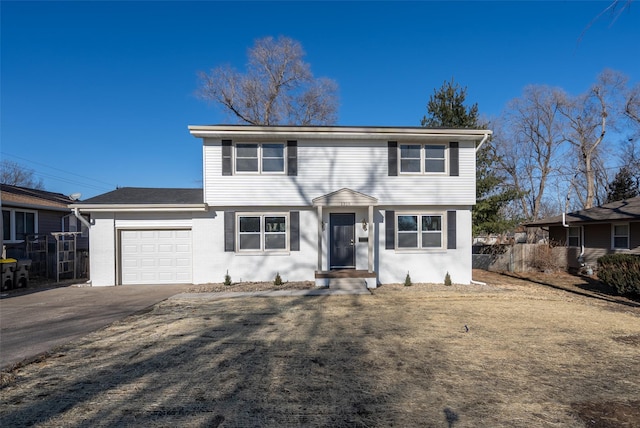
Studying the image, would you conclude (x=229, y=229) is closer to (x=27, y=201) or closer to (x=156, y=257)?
(x=156, y=257)

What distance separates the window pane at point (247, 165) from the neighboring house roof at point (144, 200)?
176 cm

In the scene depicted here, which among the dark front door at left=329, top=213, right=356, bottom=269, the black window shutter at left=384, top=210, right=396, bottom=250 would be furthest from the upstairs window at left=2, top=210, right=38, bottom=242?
the black window shutter at left=384, top=210, right=396, bottom=250

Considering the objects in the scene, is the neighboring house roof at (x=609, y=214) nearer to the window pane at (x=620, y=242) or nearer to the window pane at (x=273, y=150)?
the window pane at (x=620, y=242)

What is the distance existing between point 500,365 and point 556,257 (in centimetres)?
1450

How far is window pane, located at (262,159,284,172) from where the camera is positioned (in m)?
11.4

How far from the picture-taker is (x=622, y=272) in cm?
1000

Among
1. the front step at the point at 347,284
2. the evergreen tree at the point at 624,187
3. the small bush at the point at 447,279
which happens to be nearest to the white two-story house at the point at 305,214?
the small bush at the point at 447,279

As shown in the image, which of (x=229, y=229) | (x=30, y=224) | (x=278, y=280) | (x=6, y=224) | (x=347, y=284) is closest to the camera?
(x=347, y=284)

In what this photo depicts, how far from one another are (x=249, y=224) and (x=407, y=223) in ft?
18.1

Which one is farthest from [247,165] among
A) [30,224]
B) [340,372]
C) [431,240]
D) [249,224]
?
[30,224]

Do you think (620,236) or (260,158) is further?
(620,236)

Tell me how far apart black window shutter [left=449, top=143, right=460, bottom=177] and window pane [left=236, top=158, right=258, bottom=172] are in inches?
265

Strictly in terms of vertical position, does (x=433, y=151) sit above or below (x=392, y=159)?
above

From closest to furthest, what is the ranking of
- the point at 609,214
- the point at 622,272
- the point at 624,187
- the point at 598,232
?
the point at 622,272
the point at 609,214
the point at 598,232
the point at 624,187
